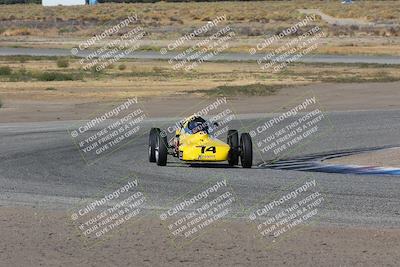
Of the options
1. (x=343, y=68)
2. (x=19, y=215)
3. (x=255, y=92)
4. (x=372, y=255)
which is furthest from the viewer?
(x=343, y=68)

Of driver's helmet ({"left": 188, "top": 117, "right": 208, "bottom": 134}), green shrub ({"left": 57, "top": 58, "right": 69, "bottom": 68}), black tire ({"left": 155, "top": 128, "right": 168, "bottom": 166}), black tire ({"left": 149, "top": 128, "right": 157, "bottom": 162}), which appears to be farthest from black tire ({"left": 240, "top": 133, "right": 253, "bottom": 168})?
green shrub ({"left": 57, "top": 58, "right": 69, "bottom": 68})

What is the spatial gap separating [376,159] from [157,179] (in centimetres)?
561

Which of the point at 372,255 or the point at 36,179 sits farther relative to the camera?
the point at 36,179

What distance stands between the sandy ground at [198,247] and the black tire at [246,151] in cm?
599

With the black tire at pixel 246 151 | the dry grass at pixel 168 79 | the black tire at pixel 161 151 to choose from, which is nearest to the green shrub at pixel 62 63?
the dry grass at pixel 168 79

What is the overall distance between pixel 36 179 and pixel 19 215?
151 inches

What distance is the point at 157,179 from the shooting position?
59.6 ft

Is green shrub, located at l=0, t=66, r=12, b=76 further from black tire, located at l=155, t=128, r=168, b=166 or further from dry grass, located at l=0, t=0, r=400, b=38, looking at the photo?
dry grass, located at l=0, t=0, r=400, b=38

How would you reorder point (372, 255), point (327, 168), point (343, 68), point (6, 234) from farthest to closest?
point (343, 68)
point (327, 168)
point (6, 234)
point (372, 255)

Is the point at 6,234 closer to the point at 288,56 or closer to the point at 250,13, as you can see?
the point at 288,56

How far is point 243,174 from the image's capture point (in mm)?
18844

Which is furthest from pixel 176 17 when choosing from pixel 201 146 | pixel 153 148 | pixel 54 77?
pixel 201 146

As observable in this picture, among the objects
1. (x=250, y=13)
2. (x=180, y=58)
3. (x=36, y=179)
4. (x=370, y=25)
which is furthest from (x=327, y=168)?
(x=250, y=13)

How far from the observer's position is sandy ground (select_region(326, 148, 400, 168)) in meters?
21.0
